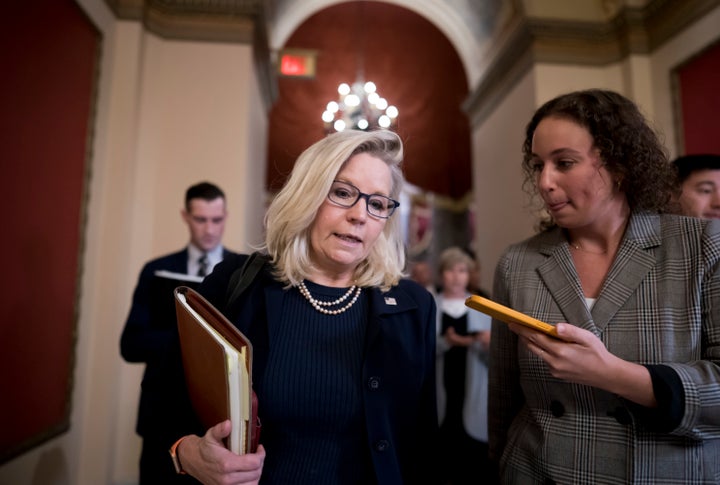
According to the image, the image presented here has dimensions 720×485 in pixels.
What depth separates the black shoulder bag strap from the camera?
5.00 ft

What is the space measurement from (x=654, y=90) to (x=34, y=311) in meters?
6.06

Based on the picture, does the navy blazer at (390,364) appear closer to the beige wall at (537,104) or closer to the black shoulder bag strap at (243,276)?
the black shoulder bag strap at (243,276)

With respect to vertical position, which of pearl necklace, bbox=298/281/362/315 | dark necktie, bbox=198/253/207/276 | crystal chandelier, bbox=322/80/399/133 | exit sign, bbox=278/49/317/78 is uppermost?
crystal chandelier, bbox=322/80/399/133

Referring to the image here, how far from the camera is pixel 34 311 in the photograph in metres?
3.25

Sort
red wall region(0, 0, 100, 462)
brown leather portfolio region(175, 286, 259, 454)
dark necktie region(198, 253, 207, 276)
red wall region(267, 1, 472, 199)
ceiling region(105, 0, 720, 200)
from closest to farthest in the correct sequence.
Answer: brown leather portfolio region(175, 286, 259, 454) < red wall region(0, 0, 100, 462) < dark necktie region(198, 253, 207, 276) < ceiling region(105, 0, 720, 200) < red wall region(267, 1, 472, 199)

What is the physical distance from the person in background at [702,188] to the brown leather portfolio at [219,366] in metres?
2.21

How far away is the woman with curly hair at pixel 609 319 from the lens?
1.21 m

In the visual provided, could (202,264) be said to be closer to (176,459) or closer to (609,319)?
(176,459)

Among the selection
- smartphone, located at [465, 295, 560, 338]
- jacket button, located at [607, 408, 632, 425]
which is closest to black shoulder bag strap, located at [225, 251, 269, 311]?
smartphone, located at [465, 295, 560, 338]

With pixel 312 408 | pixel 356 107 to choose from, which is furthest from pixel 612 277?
pixel 356 107

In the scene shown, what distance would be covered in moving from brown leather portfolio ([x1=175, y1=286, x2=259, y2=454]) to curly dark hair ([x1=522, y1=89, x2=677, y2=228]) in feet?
3.76

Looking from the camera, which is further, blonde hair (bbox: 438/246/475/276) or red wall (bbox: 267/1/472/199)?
red wall (bbox: 267/1/472/199)

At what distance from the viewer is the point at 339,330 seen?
5.18 feet

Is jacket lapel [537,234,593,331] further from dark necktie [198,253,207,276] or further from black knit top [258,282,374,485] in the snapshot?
dark necktie [198,253,207,276]
